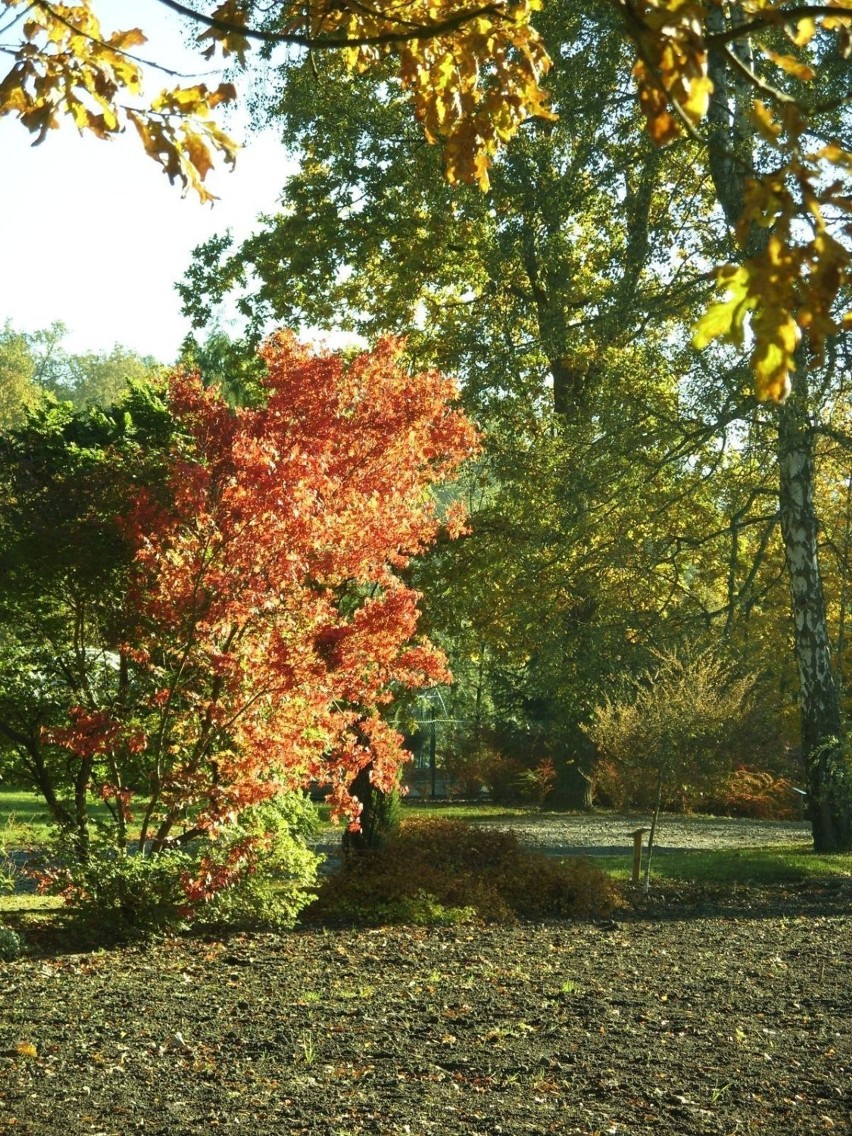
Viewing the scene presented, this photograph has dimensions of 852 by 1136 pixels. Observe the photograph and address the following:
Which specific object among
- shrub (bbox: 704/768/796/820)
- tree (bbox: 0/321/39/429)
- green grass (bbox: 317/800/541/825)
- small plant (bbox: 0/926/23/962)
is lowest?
small plant (bbox: 0/926/23/962)

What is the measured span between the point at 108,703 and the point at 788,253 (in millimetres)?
7434

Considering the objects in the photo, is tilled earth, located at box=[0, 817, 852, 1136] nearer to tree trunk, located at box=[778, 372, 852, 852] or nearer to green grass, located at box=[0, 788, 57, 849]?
green grass, located at box=[0, 788, 57, 849]

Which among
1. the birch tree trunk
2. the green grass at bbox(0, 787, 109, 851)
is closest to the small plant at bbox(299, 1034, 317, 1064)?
the green grass at bbox(0, 787, 109, 851)

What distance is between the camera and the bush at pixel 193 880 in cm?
848

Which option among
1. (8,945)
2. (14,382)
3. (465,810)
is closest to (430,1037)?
(8,945)

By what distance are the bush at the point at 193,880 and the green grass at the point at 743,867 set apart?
207 inches

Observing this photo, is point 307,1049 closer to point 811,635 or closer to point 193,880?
point 193,880

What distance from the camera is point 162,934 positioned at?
338 inches

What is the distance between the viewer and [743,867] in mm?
14281

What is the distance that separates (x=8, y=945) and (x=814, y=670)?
10.2 m

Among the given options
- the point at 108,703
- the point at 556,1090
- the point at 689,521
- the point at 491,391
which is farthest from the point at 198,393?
the point at 689,521

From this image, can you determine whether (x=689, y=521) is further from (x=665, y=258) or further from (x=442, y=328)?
(x=665, y=258)

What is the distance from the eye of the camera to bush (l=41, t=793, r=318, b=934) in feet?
27.8

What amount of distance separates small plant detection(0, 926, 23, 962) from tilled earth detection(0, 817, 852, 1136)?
0.20 meters
